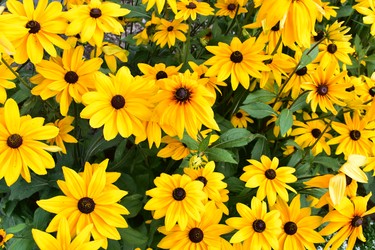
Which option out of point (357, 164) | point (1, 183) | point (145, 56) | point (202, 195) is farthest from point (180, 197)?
point (145, 56)

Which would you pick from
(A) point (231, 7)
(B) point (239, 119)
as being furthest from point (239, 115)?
(A) point (231, 7)

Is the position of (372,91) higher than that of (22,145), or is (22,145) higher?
(22,145)

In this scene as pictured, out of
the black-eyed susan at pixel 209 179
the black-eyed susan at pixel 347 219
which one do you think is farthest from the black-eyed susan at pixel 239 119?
the black-eyed susan at pixel 347 219

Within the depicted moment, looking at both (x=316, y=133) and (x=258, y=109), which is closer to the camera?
(x=258, y=109)

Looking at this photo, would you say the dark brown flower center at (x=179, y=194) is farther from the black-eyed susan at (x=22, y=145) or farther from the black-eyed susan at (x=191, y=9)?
the black-eyed susan at (x=191, y=9)

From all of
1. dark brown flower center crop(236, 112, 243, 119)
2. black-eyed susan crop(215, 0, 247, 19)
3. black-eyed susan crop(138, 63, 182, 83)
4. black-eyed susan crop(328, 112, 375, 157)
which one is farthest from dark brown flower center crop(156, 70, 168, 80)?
black-eyed susan crop(328, 112, 375, 157)

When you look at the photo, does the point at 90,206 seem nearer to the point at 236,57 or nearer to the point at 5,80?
the point at 5,80
